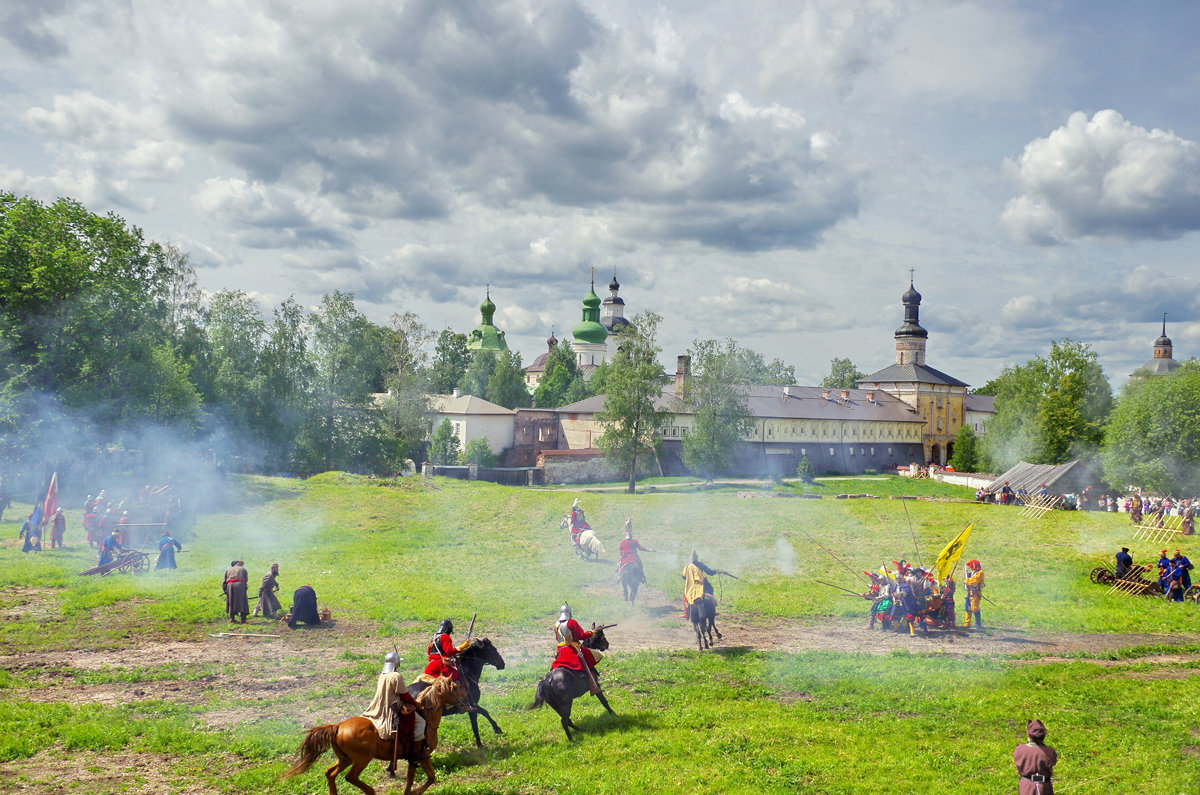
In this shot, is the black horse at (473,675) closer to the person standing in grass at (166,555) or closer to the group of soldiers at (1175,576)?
the person standing in grass at (166,555)

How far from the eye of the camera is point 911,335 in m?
99.1

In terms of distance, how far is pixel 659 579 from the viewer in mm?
23984

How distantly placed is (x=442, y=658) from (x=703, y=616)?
6.66 m

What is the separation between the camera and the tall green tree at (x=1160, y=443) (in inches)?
1841

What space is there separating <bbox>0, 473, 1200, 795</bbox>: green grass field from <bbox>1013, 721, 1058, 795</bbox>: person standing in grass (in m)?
1.69

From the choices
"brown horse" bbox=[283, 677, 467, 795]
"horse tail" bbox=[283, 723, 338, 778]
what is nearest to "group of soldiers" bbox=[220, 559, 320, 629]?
"brown horse" bbox=[283, 677, 467, 795]

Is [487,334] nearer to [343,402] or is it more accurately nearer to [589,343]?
[589,343]

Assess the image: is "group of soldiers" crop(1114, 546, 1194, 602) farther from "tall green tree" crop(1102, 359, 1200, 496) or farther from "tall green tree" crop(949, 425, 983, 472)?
"tall green tree" crop(949, 425, 983, 472)

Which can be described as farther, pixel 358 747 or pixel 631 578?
pixel 631 578

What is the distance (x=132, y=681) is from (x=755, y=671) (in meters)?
11.5

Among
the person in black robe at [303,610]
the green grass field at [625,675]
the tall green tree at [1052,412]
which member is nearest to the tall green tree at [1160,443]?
the tall green tree at [1052,412]

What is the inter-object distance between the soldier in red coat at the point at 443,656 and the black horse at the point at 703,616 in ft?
19.6

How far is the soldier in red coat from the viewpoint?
10.7 meters

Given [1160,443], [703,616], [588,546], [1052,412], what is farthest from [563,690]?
[1052,412]
